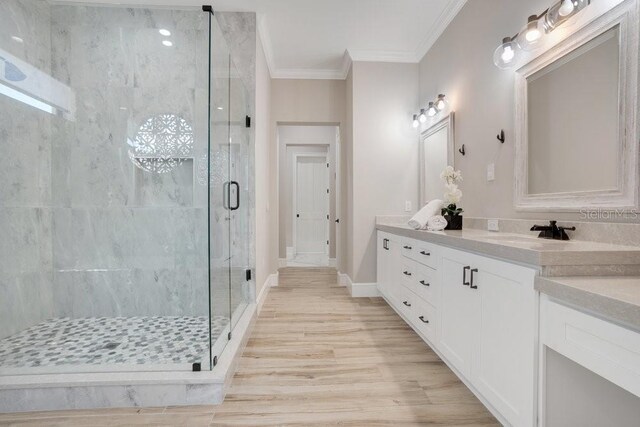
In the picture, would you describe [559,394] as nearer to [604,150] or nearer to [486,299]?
[486,299]

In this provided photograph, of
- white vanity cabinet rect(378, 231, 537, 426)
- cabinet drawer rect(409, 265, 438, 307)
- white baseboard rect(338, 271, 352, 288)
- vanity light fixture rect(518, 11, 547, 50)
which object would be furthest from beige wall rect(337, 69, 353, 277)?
vanity light fixture rect(518, 11, 547, 50)

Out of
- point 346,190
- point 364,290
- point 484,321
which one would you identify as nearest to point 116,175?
point 346,190

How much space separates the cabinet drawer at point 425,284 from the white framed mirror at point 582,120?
0.69 meters

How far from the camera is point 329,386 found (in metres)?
1.71

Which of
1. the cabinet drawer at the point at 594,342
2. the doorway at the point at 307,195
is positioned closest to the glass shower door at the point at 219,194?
the cabinet drawer at the point at 594,342

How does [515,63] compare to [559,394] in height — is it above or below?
above

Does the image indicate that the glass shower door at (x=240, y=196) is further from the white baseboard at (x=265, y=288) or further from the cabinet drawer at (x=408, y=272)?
the cabinet drawer at (x=408, y=272)

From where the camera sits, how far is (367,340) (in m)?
2.30

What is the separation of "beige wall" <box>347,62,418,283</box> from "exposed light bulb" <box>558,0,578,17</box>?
2024 millimetres

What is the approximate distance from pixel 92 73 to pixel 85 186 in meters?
0.97

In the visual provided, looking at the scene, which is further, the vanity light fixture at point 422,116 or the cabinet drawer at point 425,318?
the vanity light fixture at point 422,116

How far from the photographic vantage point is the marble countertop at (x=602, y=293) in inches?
27.3

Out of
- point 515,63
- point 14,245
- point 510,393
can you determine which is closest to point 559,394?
point 510,393

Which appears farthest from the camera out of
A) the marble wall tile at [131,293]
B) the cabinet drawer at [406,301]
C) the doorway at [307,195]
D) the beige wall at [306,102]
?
the doorway at [307,195]
